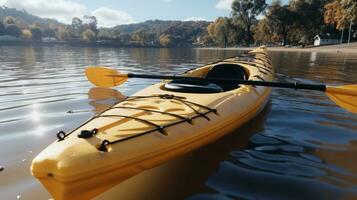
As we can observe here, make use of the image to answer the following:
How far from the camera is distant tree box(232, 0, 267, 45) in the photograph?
222 ft

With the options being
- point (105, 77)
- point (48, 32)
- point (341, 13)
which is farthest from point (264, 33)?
point (48, 32)

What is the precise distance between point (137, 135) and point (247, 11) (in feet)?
236

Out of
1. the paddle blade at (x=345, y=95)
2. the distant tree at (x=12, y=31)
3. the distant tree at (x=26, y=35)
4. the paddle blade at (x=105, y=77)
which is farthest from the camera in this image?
the distant tree at (x=12, y=31)

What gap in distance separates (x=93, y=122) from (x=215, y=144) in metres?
1.99

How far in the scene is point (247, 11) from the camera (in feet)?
228

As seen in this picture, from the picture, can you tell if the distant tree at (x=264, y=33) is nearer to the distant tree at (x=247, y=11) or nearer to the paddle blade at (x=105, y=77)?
the distant tree at (x=247, y=11)

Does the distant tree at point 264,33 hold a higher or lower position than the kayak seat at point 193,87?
higher

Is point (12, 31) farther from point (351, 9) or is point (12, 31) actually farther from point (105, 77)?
point (105, 77)

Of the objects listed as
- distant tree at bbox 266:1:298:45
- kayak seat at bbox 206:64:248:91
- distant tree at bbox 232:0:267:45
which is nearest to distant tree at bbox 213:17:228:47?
distant tree at bbox 232:0:267:45

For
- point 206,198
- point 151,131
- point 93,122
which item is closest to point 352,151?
point 206,198

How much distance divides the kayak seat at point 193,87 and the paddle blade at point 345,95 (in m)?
1.81

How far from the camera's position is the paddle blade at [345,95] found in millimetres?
4693

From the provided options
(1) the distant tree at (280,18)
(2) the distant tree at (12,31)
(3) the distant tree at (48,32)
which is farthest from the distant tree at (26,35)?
(1) the distant tree at (280,18)

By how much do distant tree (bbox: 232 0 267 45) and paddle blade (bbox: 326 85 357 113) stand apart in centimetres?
6791
